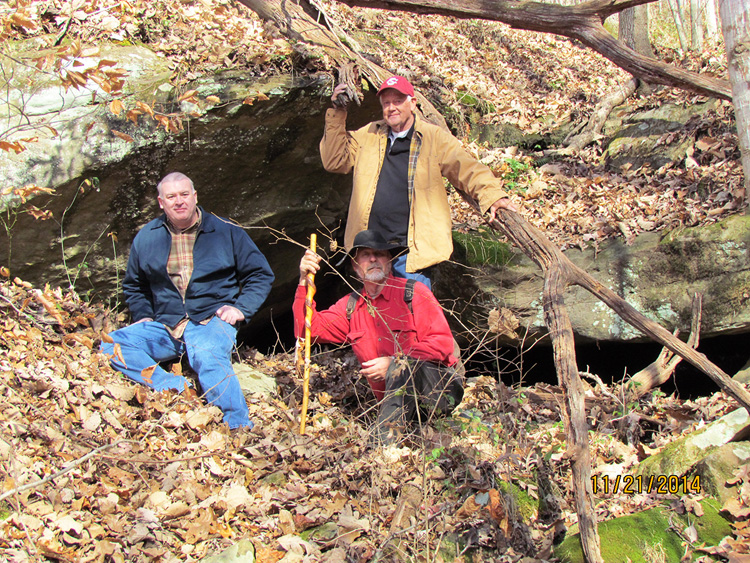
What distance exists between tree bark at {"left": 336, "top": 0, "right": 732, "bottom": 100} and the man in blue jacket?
11.2 ft

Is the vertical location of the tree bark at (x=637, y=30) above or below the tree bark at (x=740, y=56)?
above

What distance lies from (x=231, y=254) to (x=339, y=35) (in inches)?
127

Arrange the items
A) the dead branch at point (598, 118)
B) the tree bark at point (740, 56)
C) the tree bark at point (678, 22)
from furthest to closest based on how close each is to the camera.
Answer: the tree bark at point (678, 22), the dead branch at point (598, 118), the tree bark at point (740, 56)

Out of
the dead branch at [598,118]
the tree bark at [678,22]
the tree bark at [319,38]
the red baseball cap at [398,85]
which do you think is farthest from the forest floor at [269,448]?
the tree bark at [678,22]

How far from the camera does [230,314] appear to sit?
4.93m

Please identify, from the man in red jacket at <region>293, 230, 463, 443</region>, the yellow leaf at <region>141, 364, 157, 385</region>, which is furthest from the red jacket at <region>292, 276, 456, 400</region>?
the yellow leaf at <region>141, 364, 157, 385</region>

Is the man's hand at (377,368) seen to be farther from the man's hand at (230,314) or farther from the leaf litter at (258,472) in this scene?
the man's hand at (230,314)

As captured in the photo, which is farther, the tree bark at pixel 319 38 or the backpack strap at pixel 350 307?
the tree bark at pixel 319 38

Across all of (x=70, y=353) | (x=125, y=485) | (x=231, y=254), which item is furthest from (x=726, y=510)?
(x=70, y=353)

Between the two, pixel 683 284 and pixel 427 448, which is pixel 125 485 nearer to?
pixel 427 448

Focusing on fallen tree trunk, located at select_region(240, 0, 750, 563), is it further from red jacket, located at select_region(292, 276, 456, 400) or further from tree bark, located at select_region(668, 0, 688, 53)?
tree bark, located at select_region(668, 0, 688, 53)

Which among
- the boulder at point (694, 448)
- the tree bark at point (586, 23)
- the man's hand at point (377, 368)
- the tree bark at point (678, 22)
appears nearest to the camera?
the boulder at point (694, 448)

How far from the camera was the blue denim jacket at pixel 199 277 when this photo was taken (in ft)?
16.5

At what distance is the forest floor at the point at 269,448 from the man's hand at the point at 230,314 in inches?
29.6
